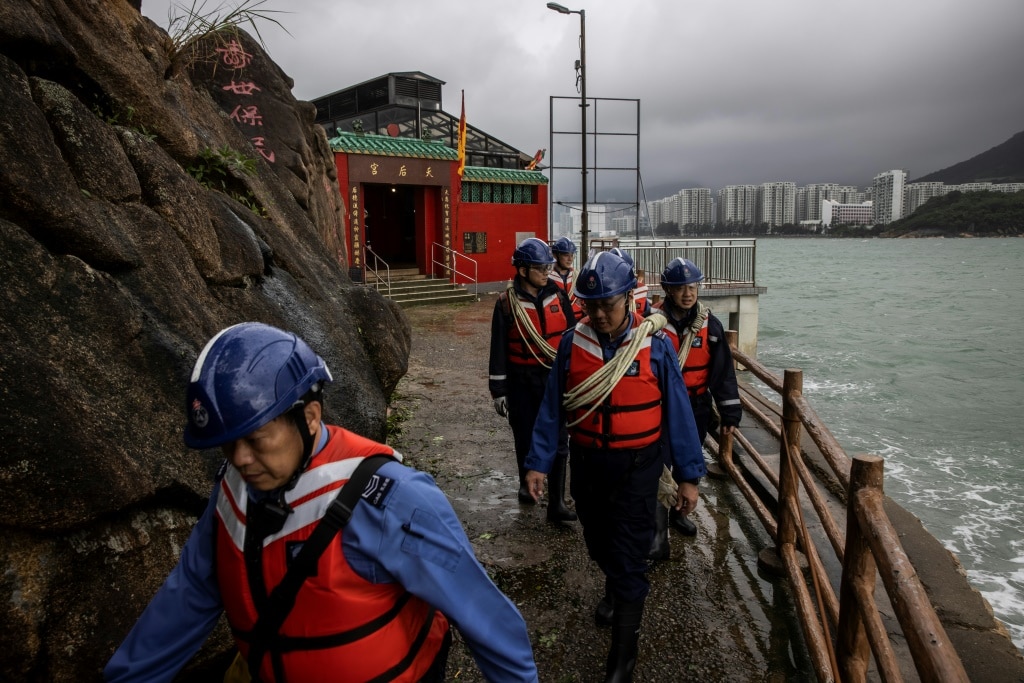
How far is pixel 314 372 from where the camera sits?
5.50 ft

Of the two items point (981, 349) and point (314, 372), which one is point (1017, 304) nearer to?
point (981, 349)

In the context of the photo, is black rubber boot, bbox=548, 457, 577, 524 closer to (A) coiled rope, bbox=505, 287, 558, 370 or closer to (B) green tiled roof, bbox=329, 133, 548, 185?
(A) coiled rope, bbox=505, 287, 558, 370

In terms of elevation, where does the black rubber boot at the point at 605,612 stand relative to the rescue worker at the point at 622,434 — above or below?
below

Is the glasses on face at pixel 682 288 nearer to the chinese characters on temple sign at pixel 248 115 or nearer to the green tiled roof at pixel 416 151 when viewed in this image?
the chinese characters on temple sign at pixel 248 115

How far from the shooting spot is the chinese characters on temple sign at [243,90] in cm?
1010

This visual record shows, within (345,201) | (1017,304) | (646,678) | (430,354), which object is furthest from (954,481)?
(1017,304)

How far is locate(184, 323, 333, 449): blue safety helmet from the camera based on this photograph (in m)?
1.55

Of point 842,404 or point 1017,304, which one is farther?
point 1017,304

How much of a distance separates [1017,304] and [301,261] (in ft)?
160

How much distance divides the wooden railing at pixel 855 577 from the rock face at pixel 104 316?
2901mm

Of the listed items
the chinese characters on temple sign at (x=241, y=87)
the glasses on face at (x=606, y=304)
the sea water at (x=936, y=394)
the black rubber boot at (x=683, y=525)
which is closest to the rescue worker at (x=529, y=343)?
the black rubber boot at (x=683, y=525)

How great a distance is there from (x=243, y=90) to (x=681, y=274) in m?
8.32

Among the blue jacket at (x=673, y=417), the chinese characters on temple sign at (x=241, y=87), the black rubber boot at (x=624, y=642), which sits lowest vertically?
the black rubber boot at (x=624, y=642)

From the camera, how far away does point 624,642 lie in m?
3.49
